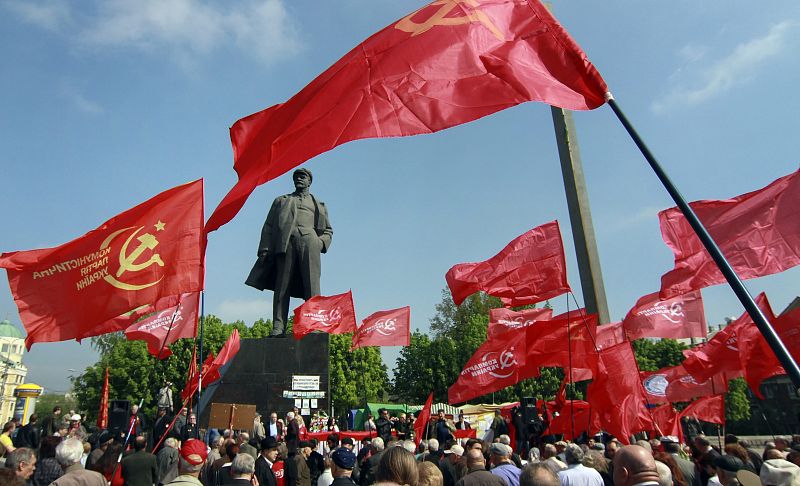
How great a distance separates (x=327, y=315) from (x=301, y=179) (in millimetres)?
4194

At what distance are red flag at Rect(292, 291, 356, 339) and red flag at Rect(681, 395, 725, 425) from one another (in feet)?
28.4

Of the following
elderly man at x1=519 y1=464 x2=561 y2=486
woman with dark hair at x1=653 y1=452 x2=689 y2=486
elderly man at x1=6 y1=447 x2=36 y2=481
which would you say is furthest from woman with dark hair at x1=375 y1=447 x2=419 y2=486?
woman with dark hair at x1=653 y1=452 x2=689 y2=486

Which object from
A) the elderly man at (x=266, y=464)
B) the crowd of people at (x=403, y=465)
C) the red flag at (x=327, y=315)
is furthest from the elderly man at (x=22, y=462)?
the red flag at (x=327, y=315)

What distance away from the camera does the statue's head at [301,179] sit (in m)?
17.2

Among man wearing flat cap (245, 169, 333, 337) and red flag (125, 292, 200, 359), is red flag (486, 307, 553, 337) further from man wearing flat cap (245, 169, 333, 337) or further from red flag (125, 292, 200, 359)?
red flag (125, 292, 200, 359)

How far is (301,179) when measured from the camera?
17.2m

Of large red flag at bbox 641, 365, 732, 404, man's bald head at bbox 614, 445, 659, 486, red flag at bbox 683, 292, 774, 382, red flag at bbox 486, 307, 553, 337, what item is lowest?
man's bald head at bbox 614, 445, 659, 486

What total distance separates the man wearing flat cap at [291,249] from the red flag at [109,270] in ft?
26.1

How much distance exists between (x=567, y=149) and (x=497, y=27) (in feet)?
28.4

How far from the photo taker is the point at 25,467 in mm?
4715

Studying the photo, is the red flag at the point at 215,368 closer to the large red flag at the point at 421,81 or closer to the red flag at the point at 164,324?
the red flag at the point at 164,324

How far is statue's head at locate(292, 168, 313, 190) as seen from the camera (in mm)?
17188

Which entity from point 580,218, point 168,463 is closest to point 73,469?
point 168,463

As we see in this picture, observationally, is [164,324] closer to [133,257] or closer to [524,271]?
[133,257]
